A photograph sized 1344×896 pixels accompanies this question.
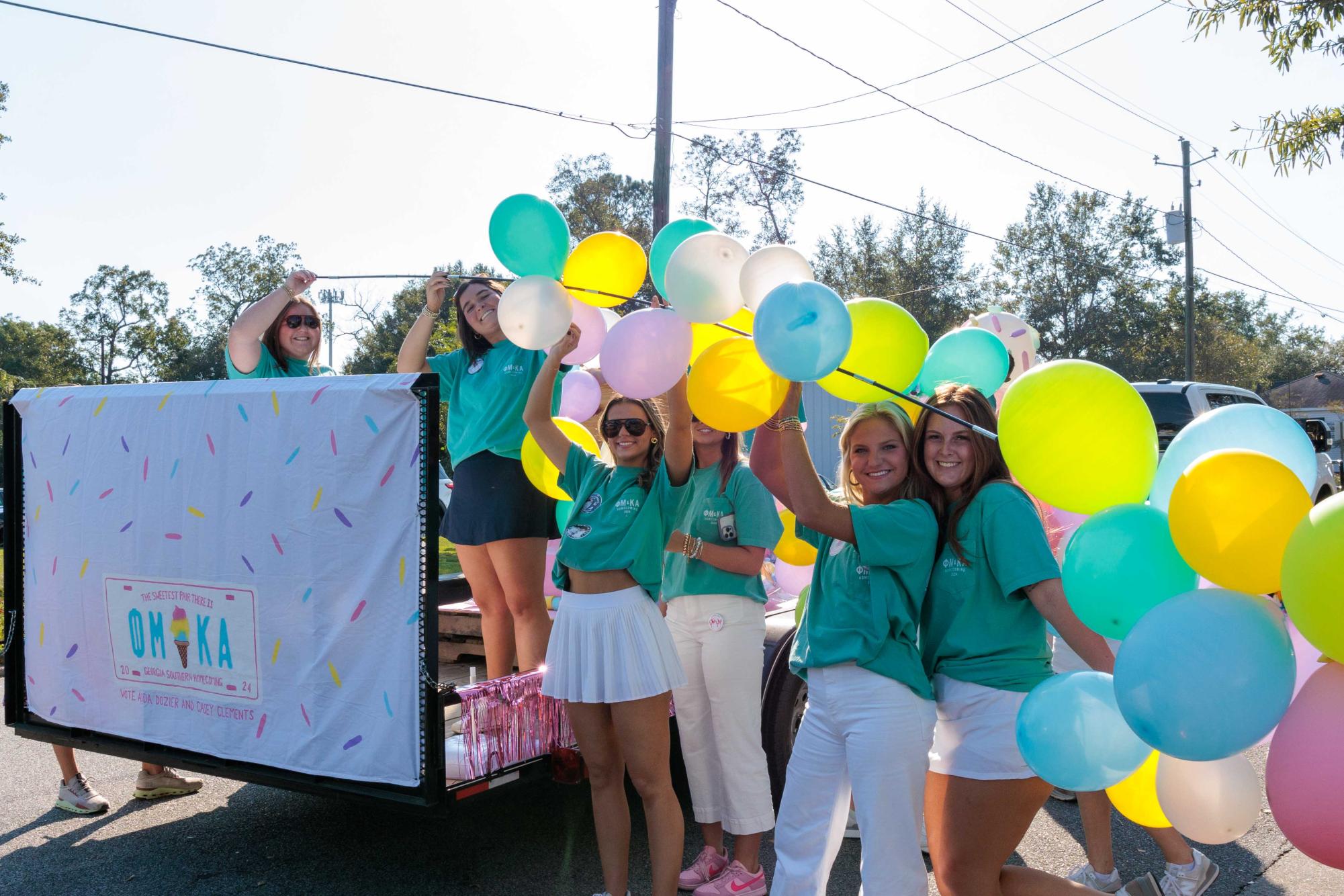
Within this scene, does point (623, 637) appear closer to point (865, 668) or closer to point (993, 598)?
point (865, 668)

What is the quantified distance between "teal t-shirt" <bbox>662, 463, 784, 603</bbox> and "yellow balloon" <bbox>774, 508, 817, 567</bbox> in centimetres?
6

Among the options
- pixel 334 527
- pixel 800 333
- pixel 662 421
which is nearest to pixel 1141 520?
pixel 800 333

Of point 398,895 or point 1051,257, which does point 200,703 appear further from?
point 1051,257

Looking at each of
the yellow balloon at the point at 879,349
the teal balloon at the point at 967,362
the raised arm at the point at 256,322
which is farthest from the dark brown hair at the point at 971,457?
the raised arm at the point at 256,322

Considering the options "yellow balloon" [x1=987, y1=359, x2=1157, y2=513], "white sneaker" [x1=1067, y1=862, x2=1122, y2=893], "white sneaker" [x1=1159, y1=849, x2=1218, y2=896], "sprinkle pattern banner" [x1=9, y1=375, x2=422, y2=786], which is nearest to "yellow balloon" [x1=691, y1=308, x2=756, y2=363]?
"sprinkle pattern banner" [x1=9, y1=375, x2=422, y2=786]

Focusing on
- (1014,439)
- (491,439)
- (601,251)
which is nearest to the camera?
(1014,439)

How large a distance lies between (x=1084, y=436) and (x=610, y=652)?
1.61 m

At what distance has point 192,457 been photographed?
3.71 meters

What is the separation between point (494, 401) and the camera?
13.5 feet

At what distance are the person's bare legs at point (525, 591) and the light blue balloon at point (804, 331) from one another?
6.13ft

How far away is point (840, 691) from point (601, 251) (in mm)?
1687

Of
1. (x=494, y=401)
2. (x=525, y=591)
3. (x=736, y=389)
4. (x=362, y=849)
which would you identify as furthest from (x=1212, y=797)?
(x=362, y=849)

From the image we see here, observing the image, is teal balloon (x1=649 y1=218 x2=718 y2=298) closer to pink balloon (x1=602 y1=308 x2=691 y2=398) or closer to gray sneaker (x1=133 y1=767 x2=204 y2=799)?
pink balloon (x1=602 y1=308 x2=691 y2=398)

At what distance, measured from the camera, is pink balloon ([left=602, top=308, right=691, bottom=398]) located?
302 centimetres
